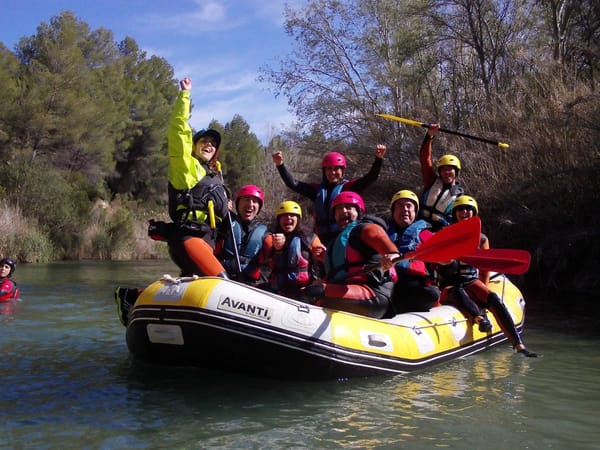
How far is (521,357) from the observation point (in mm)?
5848

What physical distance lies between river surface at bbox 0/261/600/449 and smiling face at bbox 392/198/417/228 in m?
1.21

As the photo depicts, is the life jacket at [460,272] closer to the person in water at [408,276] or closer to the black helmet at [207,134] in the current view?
the person in water at [408,276]

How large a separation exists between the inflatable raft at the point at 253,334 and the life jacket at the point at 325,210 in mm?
1460

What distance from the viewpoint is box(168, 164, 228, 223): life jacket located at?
4.92 m

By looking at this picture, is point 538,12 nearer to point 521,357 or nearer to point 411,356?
point 521,357

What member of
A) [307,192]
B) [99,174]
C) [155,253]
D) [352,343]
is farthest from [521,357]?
[99,174]

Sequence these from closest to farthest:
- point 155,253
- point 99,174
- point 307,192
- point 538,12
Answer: point 307,192 → point 538,12 → point 155,253 → point 99,174

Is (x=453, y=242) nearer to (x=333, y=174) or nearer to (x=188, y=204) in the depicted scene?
(x=333, y=174)

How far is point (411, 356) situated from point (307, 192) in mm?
2099

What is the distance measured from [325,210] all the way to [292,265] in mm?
807

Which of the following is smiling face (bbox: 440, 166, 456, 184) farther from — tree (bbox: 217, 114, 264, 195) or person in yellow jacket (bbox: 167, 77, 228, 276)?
tree (bbox: 217, 114, 264, 195)

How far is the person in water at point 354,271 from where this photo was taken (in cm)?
489

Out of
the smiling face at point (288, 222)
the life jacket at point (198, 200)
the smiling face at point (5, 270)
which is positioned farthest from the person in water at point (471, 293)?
the smiling face at point (5, 270)

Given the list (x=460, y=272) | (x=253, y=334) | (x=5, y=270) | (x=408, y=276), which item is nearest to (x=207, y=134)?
(x=253, y=334)
